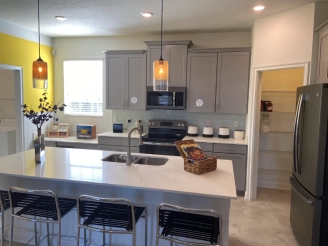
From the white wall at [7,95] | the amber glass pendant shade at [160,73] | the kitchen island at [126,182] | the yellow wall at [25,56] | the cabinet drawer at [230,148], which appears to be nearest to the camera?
the kitchen island at [126,182]

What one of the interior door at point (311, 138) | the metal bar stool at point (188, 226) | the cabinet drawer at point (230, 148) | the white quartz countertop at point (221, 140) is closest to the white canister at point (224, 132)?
the white quartz countertop at point (221, 140)

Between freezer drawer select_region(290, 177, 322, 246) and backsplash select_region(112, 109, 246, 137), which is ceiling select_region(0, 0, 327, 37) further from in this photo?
freezer drawer select_region(290, 177, 322, 246)

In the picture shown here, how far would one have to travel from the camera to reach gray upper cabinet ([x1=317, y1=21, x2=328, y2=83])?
2.85 metres

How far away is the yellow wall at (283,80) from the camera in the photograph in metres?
4.52

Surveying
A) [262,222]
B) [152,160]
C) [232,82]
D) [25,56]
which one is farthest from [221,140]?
[25,56]

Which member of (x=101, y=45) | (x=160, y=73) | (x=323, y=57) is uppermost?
(x=101, y=45)

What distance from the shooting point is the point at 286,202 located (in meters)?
3.99

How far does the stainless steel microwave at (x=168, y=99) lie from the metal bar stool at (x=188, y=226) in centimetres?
263

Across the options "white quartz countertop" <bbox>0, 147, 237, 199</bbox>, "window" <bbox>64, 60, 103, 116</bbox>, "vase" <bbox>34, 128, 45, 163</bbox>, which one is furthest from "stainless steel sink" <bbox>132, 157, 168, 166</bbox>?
"window" <bbox>64, 60, 103, 116</bbox>

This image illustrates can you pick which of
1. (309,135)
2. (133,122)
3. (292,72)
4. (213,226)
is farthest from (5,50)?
(292,72)

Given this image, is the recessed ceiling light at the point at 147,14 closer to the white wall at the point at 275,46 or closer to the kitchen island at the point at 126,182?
the white wall at the point at 275,46

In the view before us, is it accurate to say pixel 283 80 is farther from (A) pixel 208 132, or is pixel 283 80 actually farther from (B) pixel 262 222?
(B) pixel 262 222

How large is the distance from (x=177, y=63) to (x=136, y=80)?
80 centimetres

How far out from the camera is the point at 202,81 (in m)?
4.36
